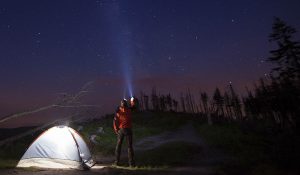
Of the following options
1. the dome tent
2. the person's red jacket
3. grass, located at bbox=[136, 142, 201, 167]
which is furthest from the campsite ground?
the person's red jacket

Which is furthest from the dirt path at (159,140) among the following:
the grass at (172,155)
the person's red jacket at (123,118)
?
the person's red jacket at (123,118)

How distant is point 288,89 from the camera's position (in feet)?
124

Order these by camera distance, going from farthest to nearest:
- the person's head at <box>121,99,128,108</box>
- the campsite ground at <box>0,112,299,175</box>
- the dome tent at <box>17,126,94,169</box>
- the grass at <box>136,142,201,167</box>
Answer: the grass at <box>136,142,201,167</box> < the person's head at <box>121,99,128,108</box> < the dome tent at <box>17,126,94,169</box> < the campsite ground at <box>0,112,299,175</box>

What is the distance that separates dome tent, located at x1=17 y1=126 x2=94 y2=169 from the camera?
Result: 1326cm

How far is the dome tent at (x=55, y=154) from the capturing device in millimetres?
13258

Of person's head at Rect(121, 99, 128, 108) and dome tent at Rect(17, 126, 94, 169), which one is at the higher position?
person's head at Rect(121, 99, 128, 108)

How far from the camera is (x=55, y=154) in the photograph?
1344 cm

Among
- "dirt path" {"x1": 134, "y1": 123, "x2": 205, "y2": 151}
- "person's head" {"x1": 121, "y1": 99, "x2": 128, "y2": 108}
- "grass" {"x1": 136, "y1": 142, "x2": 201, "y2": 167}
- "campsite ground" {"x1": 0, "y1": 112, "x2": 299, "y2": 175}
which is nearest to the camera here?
"campsite ground" {"x1": 0, "y1": 112, "x2": 299, "y2": 175}

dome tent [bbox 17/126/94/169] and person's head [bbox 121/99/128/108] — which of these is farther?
person's head [bbox 121/99/128/108]

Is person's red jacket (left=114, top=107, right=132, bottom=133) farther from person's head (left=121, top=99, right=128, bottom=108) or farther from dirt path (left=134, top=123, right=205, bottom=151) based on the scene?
dirt path (left=134, top=123, right=205, bottom=151)

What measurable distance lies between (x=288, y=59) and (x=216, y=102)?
65004 mm

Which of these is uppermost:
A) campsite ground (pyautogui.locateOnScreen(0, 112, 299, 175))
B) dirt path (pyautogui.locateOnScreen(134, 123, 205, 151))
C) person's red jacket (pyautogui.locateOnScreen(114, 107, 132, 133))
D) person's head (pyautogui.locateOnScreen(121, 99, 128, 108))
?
person's head (pyautogui.locateOnScreen(121, 99, 128, 108))

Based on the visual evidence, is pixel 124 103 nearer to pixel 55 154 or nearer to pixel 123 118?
pixel 123 118

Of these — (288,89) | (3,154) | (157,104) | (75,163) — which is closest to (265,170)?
(75,163)
